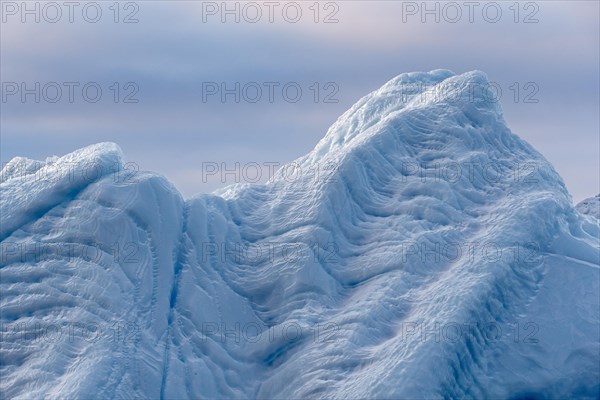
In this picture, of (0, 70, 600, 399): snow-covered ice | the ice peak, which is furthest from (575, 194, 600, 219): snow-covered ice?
(0, 70, 600, 399): snow-covered ice

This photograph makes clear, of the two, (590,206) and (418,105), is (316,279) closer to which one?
(418,105)

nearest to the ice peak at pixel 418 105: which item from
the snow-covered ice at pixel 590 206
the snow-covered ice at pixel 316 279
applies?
the snow-covered ice at pixel 316 279

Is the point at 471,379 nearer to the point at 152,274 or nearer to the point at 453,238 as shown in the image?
the point at 453,238

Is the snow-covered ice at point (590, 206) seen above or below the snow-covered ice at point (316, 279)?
below

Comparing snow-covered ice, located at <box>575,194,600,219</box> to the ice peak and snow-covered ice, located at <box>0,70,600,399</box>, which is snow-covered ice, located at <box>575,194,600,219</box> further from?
snow-covered ice, located at <box>0,70,600,399</box>

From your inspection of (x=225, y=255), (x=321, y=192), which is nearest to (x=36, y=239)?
(x=225, y=255)

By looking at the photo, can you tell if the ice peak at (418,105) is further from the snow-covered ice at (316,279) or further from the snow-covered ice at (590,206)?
the snow-covered ice at (590,206)

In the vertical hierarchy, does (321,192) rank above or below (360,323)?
above

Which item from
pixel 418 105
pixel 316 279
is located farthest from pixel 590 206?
pixel 316 279
